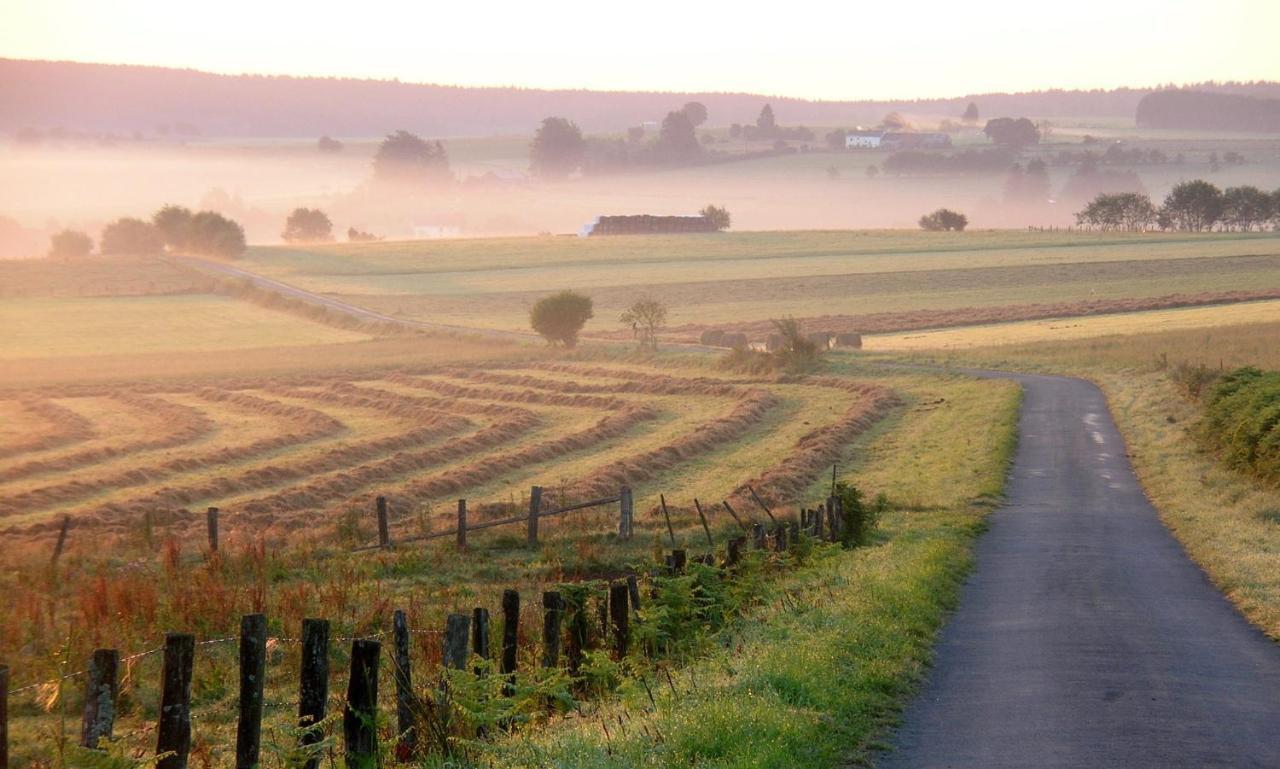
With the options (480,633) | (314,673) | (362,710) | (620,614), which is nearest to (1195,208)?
(620,614)

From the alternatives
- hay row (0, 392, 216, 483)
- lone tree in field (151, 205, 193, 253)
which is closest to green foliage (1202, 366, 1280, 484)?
hay row (0, 392, 216, 483)

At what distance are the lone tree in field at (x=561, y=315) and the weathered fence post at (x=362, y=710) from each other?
197 feet

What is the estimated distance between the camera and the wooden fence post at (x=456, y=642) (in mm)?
10758

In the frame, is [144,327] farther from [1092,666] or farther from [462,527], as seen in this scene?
[1092,666]

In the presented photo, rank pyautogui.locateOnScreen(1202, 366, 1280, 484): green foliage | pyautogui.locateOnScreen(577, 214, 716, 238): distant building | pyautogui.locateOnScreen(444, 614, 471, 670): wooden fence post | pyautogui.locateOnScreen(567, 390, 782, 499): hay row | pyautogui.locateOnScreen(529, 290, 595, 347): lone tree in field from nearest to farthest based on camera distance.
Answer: pyautogui.locateOnScreen(444, 614, 471, 670): wooden fence post < pyautogui.locateOnScreen(1202, 366, 1280, 484): green foliage < pyautogui.locateOnScreen(567, 390, 782, 499): hay row < pyautogui.locateOnScreen(529, 290, 595, 347): lone tree in field < pyautogui.locateOnScreen(577, 214, 716, 238): distant building

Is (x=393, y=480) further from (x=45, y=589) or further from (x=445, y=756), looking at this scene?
(x=445, y=756)

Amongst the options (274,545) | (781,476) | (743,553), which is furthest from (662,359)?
(743,553)

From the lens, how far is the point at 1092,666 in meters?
14.2

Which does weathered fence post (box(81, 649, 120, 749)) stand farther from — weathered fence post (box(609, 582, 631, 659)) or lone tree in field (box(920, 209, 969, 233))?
lone tree in field (box(920, 209, 969, 233))

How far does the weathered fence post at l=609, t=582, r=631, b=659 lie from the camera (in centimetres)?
1406

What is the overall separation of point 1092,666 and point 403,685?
763 centimetres

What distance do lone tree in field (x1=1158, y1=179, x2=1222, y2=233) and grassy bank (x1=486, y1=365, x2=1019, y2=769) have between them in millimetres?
147155

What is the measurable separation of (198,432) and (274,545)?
20457 mm

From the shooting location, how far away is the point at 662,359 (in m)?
64.3
